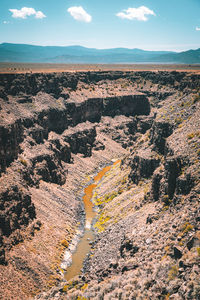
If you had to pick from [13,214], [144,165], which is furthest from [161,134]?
[13,214]

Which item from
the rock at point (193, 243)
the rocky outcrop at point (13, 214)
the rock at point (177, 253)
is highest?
the rock at point (193, 243)

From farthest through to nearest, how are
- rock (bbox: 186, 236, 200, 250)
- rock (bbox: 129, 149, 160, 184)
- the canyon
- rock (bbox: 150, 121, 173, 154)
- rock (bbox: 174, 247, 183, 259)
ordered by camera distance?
rock (bbox: 150, 121, 173, 154), rock (bbox: 129, 149, 160, 184), the canyon, rock (bbox: 174, 247, 183, 259), rock (bbox: 186, 236, 200, 250)

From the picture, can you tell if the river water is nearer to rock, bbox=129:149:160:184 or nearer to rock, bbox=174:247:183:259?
rock, bbox=129:149:160:184

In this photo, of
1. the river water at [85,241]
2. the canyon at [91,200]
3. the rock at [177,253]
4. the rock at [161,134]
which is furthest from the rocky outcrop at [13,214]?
the rock at [161,134]

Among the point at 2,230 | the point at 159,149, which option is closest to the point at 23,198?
the point at 2,230

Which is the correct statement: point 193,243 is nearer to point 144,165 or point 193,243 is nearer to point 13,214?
point 144,165

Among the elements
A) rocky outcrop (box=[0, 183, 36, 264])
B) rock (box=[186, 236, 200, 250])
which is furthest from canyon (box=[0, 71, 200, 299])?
rocky outcrop (box=[0, 183, 36, 264])

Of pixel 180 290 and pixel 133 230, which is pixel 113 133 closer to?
pixel 133 230

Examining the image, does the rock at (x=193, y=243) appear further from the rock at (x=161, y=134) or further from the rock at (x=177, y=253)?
the rock at (x=161, y=134)

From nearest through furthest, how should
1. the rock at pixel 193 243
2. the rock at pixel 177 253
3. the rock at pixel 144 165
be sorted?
the rock at pixel 193 243
the rock at pixel 177 253
the rock at pixel 144 165
